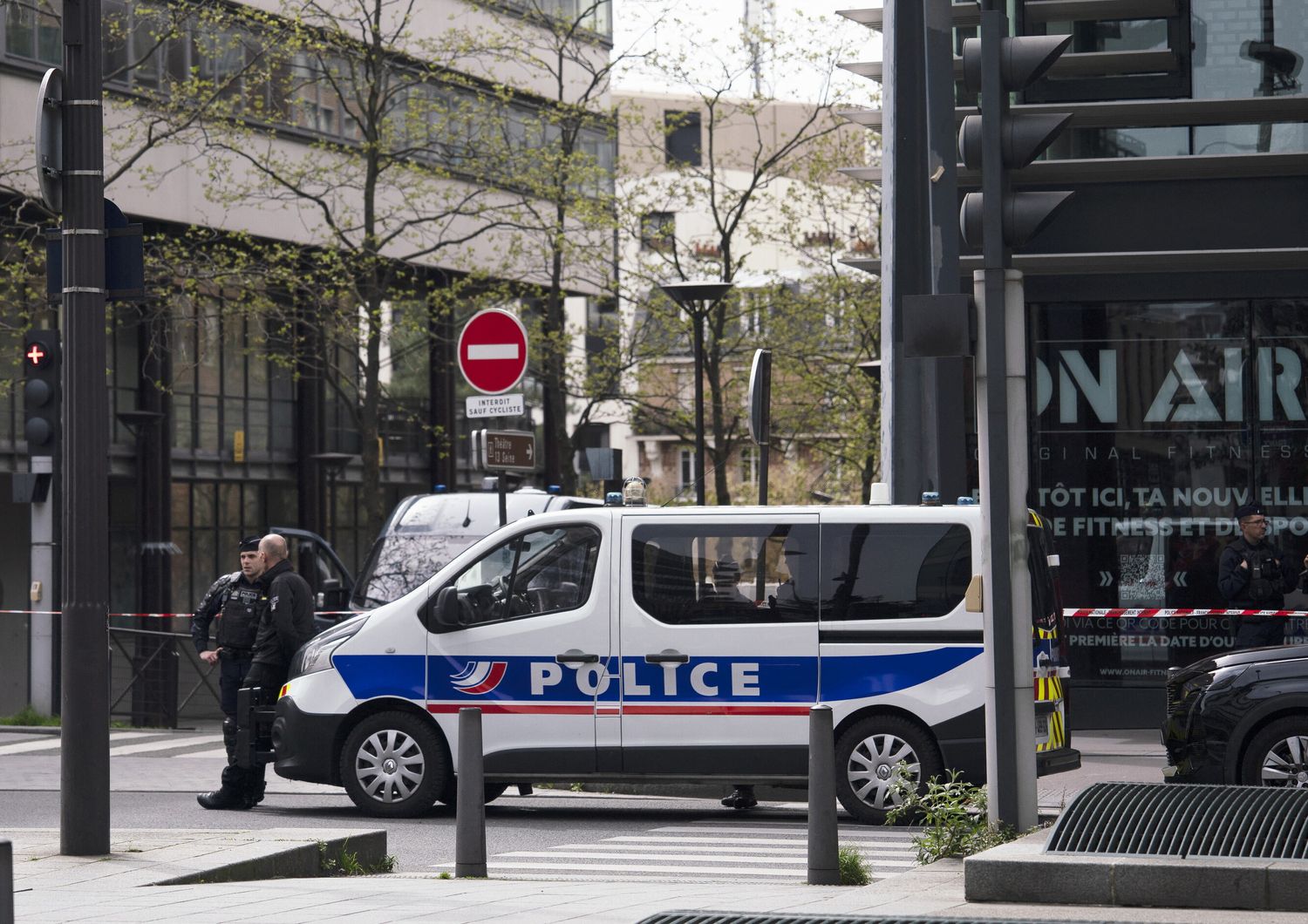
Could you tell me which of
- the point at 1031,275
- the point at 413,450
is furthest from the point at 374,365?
the point at 413,450

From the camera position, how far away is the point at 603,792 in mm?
14594

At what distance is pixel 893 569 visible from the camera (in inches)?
480

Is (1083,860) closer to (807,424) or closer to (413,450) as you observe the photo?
(807,424)

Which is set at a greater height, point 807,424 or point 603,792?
point 807,424

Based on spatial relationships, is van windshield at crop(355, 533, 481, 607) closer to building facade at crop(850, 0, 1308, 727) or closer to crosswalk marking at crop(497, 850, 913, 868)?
building facade at crop(850, 0, 1308, 727)

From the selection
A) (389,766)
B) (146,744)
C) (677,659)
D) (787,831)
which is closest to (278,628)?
(389,766)

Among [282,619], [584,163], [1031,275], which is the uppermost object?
[584,163]

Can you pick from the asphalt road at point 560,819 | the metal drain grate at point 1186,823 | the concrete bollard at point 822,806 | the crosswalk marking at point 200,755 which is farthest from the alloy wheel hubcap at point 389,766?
the metal drain grate at point 1186,823

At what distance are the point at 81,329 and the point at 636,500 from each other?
4334mm

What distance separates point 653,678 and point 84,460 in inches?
167

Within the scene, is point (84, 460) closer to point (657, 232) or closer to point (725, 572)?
point (725, 572)

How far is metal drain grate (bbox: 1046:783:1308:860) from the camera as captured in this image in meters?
7.29

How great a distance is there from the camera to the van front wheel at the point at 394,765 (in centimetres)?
1259

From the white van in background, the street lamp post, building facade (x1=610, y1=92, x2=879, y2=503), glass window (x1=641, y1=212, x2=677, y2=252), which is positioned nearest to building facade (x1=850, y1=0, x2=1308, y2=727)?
the street lamp post
